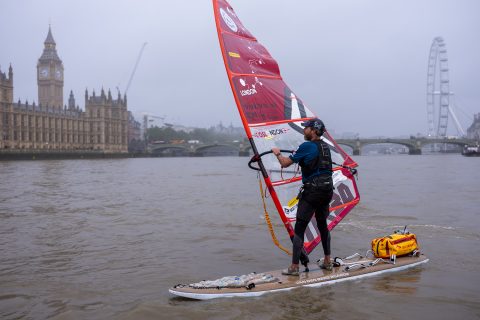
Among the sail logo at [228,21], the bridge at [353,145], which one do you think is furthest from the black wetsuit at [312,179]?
the bridge at [353,145]

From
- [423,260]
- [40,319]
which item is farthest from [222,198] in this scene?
[40,319]

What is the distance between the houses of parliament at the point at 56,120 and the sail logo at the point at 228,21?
7827 centimetres

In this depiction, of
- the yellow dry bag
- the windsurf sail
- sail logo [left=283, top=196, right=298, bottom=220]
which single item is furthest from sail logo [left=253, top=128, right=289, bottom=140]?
the yellow dry bag

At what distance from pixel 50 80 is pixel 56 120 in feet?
130

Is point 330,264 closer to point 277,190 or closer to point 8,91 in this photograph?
point 277,190

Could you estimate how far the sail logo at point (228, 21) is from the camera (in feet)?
18.7

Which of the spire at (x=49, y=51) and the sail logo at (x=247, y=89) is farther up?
the spire at (x=49, y=51)

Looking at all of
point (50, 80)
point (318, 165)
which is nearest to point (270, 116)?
point (318, 165)

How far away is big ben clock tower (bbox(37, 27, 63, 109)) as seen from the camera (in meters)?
138

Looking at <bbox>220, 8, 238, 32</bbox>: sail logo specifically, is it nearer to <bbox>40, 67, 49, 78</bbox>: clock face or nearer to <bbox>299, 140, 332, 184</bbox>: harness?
<bbox>299, 140, 332, 184</bbox>: harness

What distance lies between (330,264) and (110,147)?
118187mm

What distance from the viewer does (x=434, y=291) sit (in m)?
5.25

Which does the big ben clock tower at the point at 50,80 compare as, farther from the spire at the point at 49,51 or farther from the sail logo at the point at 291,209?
the sail logo at the point at 291,209

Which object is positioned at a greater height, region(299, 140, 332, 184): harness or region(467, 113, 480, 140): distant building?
region(467, 113, 480, 140): distant building
